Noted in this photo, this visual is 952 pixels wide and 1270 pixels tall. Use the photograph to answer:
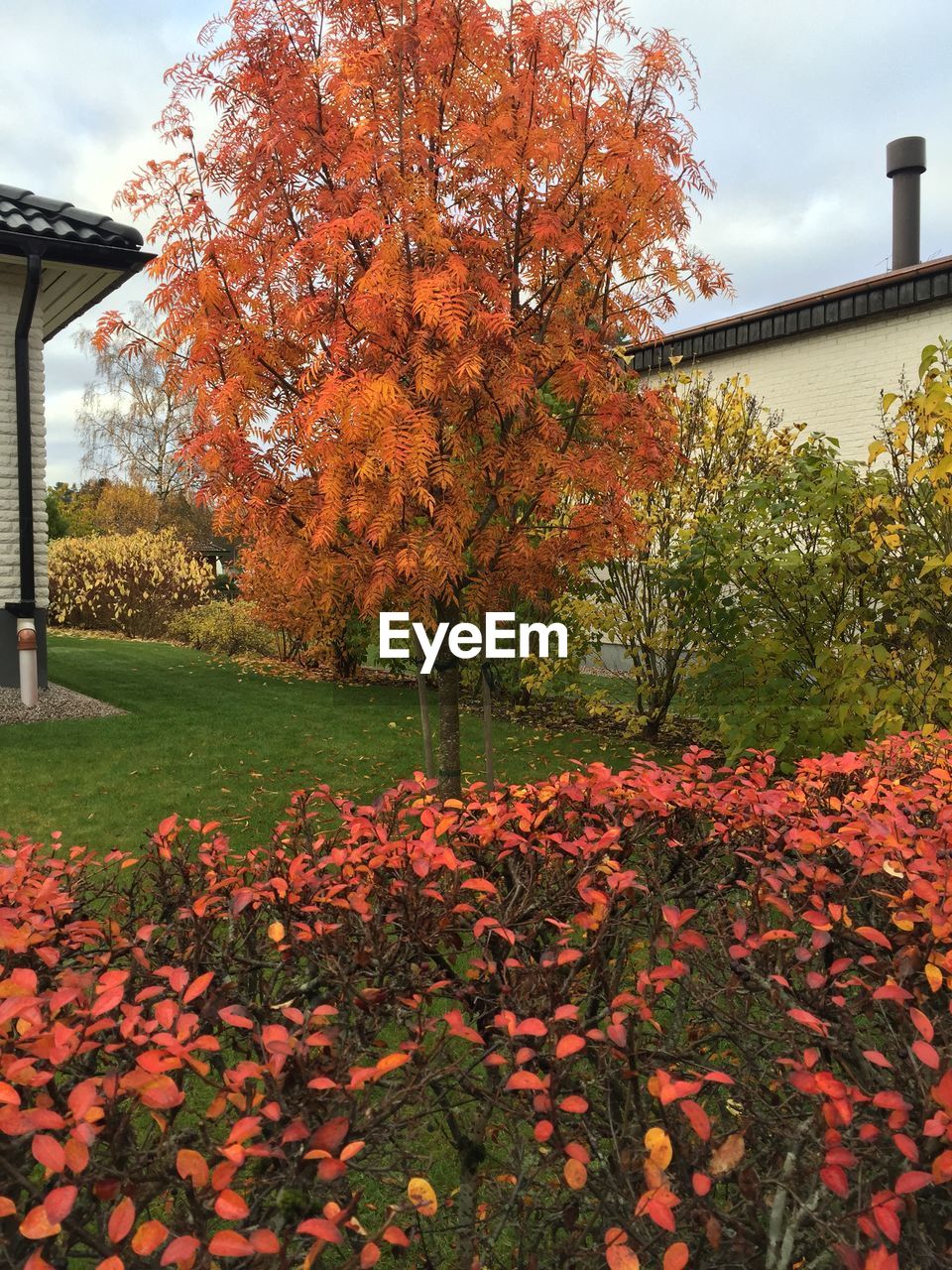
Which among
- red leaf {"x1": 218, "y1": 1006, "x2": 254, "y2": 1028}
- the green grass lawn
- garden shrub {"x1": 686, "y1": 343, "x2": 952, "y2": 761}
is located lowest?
the green grass lawn

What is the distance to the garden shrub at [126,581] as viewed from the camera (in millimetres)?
17969

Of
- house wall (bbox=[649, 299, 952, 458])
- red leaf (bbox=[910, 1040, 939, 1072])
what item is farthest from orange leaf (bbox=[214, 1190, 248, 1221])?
house wall (bbox=[649, 299, 952, 458])

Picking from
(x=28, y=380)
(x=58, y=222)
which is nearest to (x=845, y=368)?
(x=58, y=222)

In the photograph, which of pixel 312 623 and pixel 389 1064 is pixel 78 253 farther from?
pixel 389 1064

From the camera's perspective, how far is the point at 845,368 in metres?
10.9

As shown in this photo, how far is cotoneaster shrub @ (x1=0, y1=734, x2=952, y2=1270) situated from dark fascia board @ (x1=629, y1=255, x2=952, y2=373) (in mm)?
7274

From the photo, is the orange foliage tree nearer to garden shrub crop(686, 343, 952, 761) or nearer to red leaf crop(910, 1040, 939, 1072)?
garden shrub crop(686, 343, 952, 761)

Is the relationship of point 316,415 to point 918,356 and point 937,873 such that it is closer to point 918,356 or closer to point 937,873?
point 937,873

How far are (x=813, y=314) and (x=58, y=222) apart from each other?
27.4 ft

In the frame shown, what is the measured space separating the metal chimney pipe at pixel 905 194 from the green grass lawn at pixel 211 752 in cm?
888

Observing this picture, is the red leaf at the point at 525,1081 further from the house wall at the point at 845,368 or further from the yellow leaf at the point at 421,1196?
the house wall at the point at 845,368

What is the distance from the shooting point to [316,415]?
383 centimetres

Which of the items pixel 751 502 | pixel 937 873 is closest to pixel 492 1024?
pixel 937 873

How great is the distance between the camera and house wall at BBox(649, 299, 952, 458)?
10.2 meters
